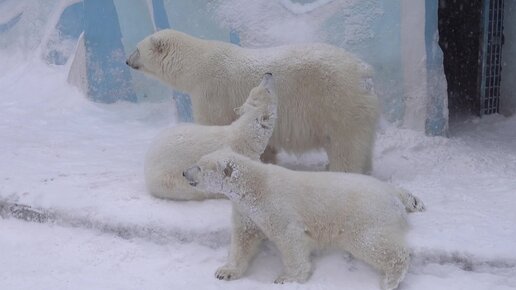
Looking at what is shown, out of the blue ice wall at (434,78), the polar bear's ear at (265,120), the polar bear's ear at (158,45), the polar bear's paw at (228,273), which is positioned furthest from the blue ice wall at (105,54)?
the polar bear's paw at (228,273)

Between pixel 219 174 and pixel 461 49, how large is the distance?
20.2ft

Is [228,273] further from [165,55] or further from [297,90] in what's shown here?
[165,55]

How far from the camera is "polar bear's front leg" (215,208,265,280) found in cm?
349

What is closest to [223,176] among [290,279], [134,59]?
[290,279]

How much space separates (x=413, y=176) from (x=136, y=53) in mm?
2471

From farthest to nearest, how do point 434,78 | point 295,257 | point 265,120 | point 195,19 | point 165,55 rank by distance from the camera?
1. point 195,19
2. point 434,78
3. point 165,55
4. point 265,120
5. point 295,257

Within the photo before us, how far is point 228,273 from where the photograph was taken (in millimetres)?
3453

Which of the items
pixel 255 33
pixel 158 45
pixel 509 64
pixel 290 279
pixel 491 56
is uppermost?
pixel 158 45

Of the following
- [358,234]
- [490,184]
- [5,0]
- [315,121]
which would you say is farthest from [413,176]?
[5,0]

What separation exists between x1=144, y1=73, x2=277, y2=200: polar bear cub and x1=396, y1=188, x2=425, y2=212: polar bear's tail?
93 cm

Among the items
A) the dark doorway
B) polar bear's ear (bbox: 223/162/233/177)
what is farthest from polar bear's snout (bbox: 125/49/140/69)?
the dark doorway

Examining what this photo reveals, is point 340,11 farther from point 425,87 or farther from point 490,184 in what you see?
point 490,184

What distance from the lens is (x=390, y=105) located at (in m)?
5.85

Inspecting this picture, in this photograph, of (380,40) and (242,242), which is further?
(380,40)
